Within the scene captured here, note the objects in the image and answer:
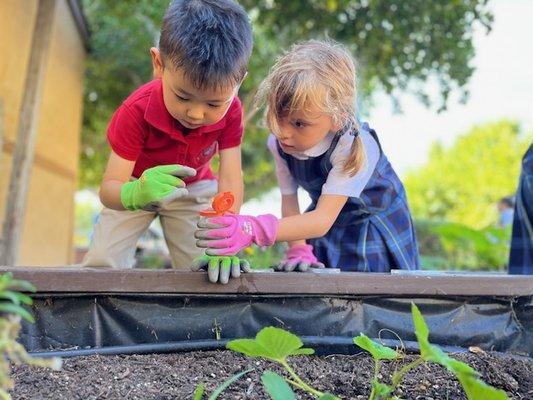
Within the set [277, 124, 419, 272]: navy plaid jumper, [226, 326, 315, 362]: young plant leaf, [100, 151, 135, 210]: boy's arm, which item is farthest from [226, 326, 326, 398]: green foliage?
[277, 124, 419, 272]: navy plaid jumper

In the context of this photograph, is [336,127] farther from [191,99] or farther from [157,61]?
[157,61]

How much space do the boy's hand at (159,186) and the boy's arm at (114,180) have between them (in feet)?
0.65

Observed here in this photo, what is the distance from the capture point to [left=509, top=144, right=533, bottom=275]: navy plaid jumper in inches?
130

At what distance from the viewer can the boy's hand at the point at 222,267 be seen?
1804mm

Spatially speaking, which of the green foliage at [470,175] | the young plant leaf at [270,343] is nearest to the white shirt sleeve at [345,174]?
the young plant leaf at [270,343]

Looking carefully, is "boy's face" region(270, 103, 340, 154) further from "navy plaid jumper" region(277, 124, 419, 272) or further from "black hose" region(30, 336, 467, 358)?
"black hose" region(30, 336, 467, 358)

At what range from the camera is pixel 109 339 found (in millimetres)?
1812

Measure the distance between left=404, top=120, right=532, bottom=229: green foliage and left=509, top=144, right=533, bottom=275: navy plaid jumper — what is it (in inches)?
997

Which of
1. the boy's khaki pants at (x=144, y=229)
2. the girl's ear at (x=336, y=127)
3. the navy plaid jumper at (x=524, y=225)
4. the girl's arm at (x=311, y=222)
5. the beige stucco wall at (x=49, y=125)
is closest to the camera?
the girl's arm at (x=311, y=222)

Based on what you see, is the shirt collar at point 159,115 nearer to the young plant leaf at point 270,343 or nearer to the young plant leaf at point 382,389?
the young plant leaf at point 270,343

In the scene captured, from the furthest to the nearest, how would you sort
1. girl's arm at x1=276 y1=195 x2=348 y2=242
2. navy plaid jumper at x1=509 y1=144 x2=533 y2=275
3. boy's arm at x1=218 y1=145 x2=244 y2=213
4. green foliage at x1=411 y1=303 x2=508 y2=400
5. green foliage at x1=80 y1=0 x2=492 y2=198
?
green foliage at x1=80 y1=0 x2=492 y2=198, navy plaid jumper at x1=509 y1=144 x2=533 y2=275, boy's arm at x1=218 y1=145 x2=244 y2=213, girl's arm at x1=276 y1=195 x2=348 y2=242, green foliage at x1=411 y1=303 x2=508 y2=400

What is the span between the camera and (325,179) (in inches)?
96.1

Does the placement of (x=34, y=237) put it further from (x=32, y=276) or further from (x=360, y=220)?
(x=32, y=276)

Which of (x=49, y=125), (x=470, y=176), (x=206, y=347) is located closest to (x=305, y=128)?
(x=206, y=347)
